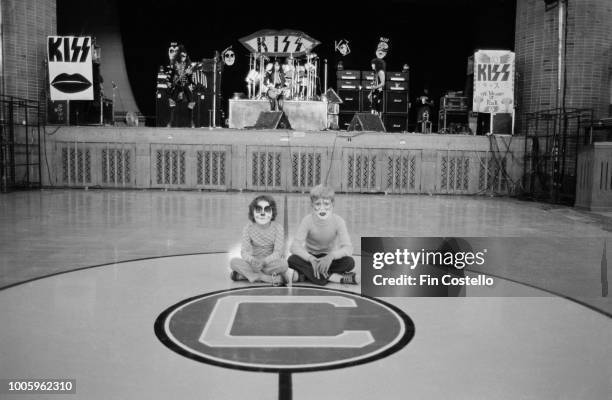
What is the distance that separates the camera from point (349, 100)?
16766mm

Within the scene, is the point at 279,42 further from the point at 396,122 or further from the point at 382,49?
the point at 396,122

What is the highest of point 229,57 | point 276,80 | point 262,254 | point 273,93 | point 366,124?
point 229,57

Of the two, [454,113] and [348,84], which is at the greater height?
[348,84]

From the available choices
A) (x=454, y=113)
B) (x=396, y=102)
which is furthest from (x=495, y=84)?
(x=396, y=102)

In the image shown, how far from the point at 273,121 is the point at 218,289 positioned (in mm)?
8679

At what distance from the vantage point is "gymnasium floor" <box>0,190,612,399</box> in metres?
2.22

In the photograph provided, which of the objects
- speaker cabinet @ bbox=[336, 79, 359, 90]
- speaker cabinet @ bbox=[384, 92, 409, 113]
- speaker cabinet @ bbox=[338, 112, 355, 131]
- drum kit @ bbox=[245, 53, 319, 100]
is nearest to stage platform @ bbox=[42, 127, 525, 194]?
drum kit @ bbox=[245, 53, 319, 100]

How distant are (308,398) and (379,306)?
133 centimetres

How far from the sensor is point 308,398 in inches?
82.2

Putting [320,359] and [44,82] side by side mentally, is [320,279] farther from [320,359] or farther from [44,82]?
[44,82]

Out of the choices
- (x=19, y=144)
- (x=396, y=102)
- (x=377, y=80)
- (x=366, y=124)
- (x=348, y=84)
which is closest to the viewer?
(x=19, y=144)

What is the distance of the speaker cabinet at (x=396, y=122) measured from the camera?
53.1 ft

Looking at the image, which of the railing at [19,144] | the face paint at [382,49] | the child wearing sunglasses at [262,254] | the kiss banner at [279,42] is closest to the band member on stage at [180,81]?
the railing at [19,144]

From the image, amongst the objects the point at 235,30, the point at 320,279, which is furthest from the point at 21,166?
the point at 320,279
